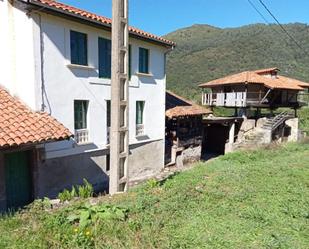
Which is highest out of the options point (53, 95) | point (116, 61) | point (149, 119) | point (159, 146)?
point (116, 61)

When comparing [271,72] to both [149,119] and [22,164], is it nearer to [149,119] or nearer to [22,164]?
[149,119]

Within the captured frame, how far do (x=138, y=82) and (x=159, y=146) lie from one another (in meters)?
4.18

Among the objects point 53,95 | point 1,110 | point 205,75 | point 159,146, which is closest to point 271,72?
point 159,146

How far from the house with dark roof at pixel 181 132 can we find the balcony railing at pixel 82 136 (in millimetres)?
6463

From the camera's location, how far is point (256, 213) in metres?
6.68

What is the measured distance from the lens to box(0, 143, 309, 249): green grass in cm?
517

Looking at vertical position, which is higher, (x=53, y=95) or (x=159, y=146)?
(x=53, y=95)

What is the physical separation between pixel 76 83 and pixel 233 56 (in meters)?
68.2

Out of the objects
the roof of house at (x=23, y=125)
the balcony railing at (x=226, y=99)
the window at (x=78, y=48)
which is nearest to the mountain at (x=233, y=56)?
the balcony railing at (x=226, y=99)

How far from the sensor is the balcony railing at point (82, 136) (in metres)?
12.1

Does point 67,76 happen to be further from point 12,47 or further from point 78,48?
point 12,47

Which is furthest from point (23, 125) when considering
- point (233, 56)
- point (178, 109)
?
point (233, 56)

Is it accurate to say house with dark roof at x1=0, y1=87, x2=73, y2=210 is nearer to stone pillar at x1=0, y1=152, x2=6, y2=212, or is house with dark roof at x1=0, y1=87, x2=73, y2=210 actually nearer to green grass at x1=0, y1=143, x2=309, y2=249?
stone pillar at x1=0, y1=152, x2=6, y2=212

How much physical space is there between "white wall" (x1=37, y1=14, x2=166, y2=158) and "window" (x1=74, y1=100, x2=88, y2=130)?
208 millimetres
